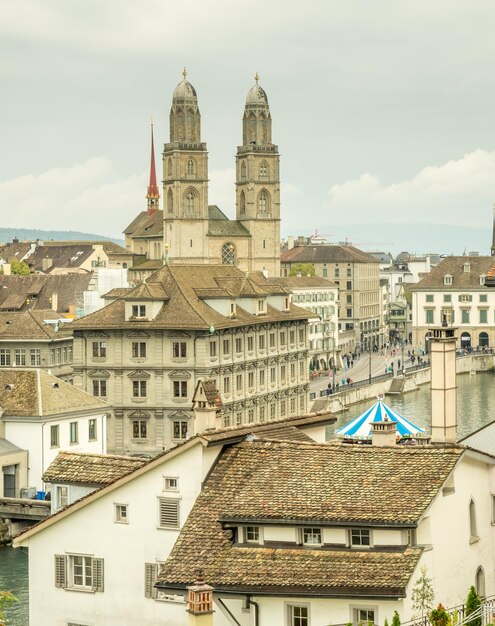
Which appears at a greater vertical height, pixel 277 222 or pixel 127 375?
pixel 277 222

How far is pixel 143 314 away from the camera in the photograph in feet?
265

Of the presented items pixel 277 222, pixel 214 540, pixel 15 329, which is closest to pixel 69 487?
pixel 214 540

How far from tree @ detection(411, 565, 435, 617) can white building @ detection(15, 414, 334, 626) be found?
4.75 meters

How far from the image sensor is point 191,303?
268 ft

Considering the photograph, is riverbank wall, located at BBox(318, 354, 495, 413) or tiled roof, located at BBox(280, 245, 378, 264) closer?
riverbank wall, located at BBox(318, 354, 495, 413)

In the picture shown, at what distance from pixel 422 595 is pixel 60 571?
7378 mm

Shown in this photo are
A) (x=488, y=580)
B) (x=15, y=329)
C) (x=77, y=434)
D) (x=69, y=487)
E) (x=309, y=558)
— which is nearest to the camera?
(x=309, y=558)

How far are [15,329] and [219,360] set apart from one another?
15190 mm

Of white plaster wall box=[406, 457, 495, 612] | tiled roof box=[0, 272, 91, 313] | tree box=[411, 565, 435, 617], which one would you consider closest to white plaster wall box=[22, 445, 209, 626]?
white plaster wall box=[406, 457, 495, 612]

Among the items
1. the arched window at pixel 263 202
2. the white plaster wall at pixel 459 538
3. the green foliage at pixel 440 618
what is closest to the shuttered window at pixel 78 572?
the white plaster wall at pixel 459 538

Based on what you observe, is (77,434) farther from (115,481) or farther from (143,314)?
(115,481)

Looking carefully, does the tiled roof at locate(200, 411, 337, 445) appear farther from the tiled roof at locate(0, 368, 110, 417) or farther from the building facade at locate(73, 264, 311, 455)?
the building facade at locate(73, 264, 311, 455)

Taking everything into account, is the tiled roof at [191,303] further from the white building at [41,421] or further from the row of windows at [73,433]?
the row of windows at [73,433]

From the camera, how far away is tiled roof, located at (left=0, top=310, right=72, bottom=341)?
89875 mm
